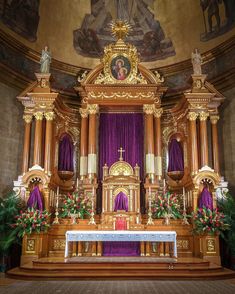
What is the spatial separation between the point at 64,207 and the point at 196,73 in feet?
25.9

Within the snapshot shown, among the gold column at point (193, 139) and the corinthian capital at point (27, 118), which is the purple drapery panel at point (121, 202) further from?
the corinthian capital at point (27, 118)

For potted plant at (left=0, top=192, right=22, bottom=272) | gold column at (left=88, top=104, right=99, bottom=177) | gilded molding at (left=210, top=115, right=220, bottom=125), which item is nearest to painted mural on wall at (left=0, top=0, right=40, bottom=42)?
gold column at (left=88, top=104, right=99, bottom=177)

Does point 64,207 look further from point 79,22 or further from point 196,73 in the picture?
point 79,22

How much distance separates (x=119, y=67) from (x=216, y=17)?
16.5 feet

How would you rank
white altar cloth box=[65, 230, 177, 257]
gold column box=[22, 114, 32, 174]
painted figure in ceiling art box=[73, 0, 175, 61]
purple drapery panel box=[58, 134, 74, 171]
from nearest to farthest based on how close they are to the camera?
1. white altar cloth box=[65, 230, 177, 257]
2. gold column box=[22, 114, 32, 174]
3. purple drapery panel box=[58, 134, 74, 171]
4. painted figure in ceiling art box=[73, 0, 175, 61]

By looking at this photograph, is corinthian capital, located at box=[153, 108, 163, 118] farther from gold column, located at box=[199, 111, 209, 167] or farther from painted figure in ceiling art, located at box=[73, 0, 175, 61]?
painted figure in ceiling art, located at box=[73, 0, 175, 61]

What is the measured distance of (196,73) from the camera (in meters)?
15.7

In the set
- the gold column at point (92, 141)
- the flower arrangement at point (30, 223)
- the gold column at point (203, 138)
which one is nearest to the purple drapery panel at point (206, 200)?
the gold column at point (203, 138)

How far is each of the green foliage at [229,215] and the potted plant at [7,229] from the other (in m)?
7.27

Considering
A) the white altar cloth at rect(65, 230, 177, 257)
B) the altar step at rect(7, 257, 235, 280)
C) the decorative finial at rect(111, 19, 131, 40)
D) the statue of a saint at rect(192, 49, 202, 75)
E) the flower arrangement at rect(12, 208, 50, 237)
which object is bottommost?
the altar step at rect(7, 257, 235, 280)

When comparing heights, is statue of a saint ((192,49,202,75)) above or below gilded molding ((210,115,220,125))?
above

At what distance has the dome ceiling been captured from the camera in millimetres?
16797

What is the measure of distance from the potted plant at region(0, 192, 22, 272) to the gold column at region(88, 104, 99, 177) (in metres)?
3.51

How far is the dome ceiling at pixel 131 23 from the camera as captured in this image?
55.1 ft
